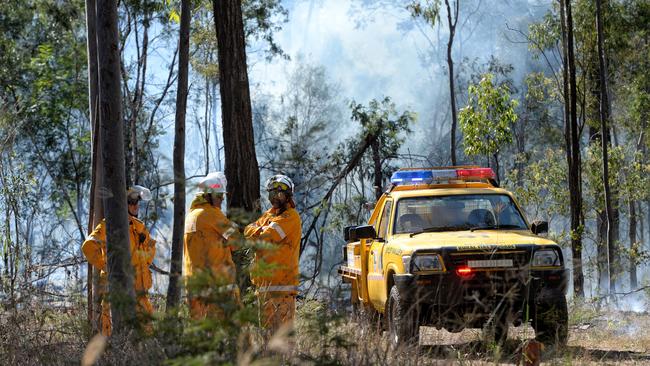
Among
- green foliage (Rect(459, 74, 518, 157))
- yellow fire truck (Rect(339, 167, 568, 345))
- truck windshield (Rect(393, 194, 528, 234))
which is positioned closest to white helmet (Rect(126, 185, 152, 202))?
yellow fire truck (Rect(339, 167, 568, 345))

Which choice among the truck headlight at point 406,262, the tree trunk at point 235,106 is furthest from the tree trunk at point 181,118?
the truck headlight at point 406,262

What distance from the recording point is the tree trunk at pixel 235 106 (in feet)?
42.3

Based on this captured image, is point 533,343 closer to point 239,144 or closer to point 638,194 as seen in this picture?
point 239,144

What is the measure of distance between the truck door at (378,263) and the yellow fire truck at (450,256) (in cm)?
1

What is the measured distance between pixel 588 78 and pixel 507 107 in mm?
12764

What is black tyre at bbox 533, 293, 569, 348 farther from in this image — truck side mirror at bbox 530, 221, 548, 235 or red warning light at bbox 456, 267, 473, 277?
truck side mirror at bbox 530, 221, 548, 235

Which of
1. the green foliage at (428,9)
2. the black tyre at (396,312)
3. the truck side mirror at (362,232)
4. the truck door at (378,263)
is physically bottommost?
the black tyre at (396,312)

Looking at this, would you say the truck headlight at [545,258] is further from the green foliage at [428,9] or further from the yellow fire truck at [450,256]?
the green foliage at [428,9]

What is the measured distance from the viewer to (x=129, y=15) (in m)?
34.2

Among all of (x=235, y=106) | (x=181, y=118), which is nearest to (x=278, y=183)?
(x=235, y=106)

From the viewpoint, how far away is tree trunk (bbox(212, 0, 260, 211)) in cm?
1291

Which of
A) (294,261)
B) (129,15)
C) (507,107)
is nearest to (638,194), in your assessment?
(507,107)

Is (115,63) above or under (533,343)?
above

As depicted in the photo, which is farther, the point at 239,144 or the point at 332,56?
the point at 332,56
